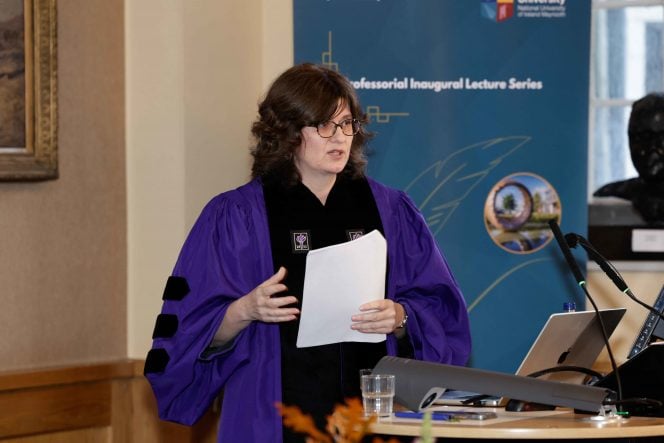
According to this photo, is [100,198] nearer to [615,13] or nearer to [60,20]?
[60,20]

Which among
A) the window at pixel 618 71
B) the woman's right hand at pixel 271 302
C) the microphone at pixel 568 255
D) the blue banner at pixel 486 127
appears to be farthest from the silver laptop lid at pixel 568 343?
the window at pixel 618 71

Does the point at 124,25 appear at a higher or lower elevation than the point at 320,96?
higher

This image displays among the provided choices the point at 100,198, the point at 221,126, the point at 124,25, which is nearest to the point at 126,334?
the point at 100,198

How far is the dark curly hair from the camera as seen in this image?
10.6 feet

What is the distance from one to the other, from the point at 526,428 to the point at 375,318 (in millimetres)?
615

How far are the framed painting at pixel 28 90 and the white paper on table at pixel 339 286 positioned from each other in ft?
4.16

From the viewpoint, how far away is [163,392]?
3.35m

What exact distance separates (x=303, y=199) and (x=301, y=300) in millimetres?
299

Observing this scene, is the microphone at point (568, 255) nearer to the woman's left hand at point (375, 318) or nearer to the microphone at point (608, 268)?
the microphone at point (608, 268)

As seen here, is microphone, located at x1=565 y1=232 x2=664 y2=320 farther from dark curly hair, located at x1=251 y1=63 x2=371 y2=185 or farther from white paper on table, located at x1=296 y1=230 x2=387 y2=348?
dark curly hair, located at x1=251 y1=63 x2=371 y2=185

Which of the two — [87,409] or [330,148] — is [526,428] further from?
[87,409]

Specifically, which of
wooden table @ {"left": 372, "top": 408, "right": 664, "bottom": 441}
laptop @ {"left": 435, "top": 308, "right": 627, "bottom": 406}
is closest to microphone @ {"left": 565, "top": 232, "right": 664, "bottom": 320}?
laptop @ {"left": 435, "top": 308, "right": 627, "bottom": 406}

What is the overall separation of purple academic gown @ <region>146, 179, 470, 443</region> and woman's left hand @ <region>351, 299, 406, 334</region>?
21cm

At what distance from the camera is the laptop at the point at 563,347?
2.95 m
